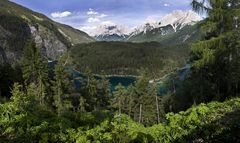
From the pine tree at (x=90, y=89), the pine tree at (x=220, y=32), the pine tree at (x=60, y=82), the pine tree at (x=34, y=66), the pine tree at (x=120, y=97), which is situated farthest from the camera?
the pine tree at (x=90, y=89)

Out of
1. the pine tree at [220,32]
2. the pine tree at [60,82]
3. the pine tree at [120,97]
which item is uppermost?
the pine tree at [220,32]

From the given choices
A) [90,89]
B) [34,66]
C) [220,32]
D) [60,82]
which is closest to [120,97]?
[90,89]

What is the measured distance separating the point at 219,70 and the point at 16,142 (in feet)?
103

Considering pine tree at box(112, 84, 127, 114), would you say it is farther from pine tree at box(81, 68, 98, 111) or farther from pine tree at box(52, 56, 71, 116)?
pine tree at box(52, 56, 71, 116)

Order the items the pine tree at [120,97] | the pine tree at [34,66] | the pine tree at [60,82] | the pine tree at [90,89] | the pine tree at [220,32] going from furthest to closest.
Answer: the pine tree at [90,89] < the pine tree at [120,97] < the pine tree at [60,82] < the pine tree at [34,66] < the pine tree at [220,32]

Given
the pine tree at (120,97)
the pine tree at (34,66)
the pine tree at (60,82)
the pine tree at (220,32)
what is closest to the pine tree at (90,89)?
the pine tree at (120,97)

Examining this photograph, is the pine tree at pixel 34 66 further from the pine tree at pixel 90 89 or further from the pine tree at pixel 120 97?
the pine tree at pixel 120 97

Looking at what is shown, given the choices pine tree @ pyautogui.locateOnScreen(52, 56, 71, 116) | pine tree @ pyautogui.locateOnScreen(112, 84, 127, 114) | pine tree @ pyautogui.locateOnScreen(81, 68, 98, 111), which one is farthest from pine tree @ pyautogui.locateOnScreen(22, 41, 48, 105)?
pine tree @ pyautogui.locateOnScreen(112, 84, 127, 114)

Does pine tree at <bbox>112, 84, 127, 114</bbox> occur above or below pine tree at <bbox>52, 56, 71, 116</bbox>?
below

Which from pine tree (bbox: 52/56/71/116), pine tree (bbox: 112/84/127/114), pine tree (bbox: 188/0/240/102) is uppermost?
pine tree (bbox: 188/0/240/102)

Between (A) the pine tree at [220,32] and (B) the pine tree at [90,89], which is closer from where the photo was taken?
(A) the pine tree at [220,32]

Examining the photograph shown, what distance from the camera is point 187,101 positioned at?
65438mm

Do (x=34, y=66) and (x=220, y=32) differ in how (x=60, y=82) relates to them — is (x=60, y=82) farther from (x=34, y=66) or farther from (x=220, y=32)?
(x=220, y=32)

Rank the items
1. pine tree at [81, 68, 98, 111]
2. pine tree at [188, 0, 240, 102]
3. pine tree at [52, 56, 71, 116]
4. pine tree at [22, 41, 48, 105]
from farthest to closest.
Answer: pine tree at [81, 68, 98, 111], pine tree at [52, 56, 71, 116], pine tree at [22, 41, 48, 105], pine tree at [188, 0, 240, 102]
